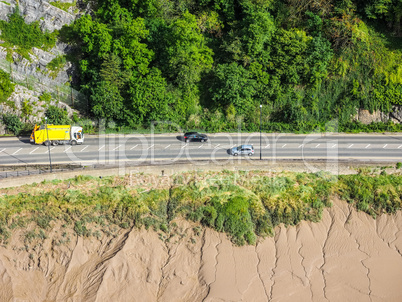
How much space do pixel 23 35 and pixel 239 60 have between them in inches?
1086

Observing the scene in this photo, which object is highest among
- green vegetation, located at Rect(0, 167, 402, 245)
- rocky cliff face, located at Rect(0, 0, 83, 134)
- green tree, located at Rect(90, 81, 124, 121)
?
rocky cliff face, located at Rect(0, 0, 83, 134)

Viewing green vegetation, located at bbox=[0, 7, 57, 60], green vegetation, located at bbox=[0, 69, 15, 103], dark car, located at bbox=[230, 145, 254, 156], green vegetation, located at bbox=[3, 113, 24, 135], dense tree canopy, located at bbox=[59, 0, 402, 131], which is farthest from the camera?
green vegetation, located at bbox=[0, 7, 57, 60]

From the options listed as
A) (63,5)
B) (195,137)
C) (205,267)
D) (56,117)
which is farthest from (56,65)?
(205,267)

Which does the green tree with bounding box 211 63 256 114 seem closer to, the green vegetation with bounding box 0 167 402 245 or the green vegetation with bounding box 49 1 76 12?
the green vegetation with bounding box 0 167 402 245

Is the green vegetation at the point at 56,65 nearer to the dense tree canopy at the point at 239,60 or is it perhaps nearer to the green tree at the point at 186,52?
the dense tree canopy at the point at 239,60

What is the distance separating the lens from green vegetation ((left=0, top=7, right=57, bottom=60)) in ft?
179

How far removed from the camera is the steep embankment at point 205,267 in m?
35.6

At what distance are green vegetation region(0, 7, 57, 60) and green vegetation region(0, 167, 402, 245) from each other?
21689mm

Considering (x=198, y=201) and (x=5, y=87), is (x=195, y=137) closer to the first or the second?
(x=198, y=201)

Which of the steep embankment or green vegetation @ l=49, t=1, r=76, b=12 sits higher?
green vegetation @ l=49, t=1, r=76, b=12

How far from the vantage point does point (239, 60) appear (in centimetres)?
5550

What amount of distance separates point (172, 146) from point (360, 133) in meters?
24.2

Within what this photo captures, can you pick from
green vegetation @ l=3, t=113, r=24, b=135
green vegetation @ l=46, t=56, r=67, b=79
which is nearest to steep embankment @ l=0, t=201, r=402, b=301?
green vegetation @ l=3, t=113, r=24, b=135

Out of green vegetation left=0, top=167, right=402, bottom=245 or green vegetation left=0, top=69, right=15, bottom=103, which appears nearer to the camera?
green vegetation left=0, top=167, right=402, bottom=245
